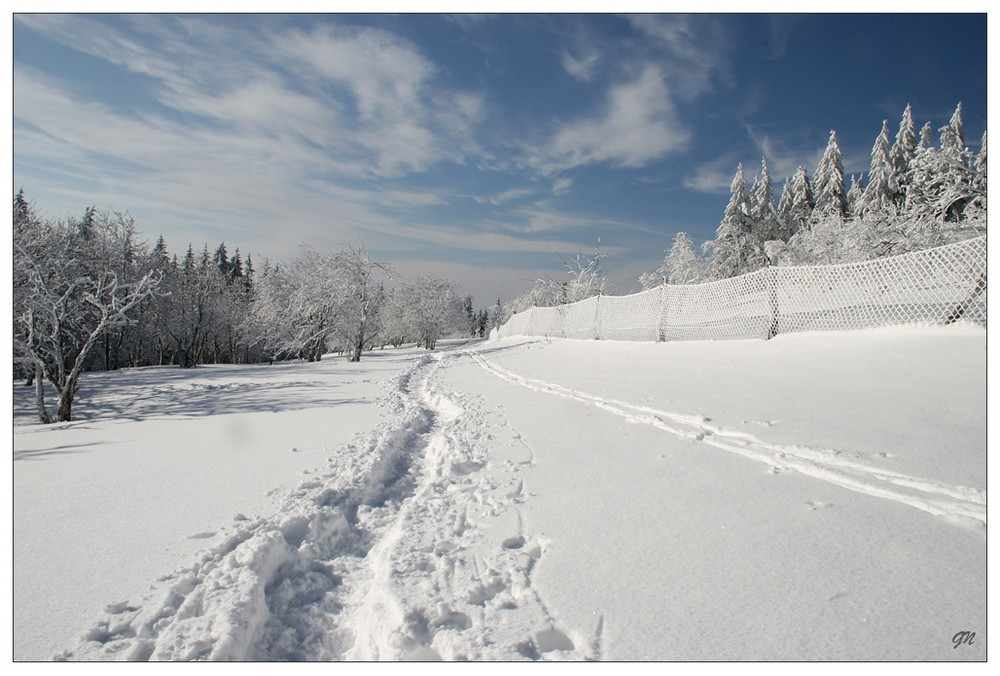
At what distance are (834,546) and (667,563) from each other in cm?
82

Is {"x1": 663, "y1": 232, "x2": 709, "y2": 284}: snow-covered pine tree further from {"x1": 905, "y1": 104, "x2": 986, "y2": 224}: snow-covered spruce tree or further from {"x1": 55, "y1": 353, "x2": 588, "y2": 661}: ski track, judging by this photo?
{"x1": 55, "y1": 353, "x2": 588, "y2": 661}: ski track

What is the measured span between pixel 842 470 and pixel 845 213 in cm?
4562

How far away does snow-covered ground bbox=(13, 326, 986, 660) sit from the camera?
1637mm

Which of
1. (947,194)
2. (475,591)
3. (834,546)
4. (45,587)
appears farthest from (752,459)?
(947,194)

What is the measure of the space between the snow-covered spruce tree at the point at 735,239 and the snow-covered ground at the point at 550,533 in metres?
31.4

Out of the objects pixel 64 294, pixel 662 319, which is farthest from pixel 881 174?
pixel 64 294

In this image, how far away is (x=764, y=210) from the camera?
3847 centimetres

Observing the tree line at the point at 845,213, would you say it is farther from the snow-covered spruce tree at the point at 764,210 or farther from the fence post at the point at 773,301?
the fence post at the point at 773,301

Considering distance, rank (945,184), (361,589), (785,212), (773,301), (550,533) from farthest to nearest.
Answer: (785,212) → (945,184) → (773,301) → (550,533) → (361,589)

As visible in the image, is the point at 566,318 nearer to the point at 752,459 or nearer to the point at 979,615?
the point at 752,459

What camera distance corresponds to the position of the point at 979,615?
1.57 meters

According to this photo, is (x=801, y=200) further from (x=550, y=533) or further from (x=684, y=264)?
(x=550, y=533)

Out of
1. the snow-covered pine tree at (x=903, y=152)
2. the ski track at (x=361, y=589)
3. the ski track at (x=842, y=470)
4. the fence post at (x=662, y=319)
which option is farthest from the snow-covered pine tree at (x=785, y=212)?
the ski track at (x=361, y=589)

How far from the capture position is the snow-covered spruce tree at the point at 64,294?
8.40m
